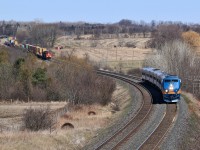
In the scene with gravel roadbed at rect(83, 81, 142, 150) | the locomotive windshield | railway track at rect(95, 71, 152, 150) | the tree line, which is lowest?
the tree line

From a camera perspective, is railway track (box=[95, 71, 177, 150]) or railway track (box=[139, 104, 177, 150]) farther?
railway track (box=[95, 71, 177, 150])

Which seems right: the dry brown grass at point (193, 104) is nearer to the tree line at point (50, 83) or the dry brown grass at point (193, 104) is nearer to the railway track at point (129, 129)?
the railway track at point (129, 129)

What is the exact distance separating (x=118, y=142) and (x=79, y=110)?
19.9 m

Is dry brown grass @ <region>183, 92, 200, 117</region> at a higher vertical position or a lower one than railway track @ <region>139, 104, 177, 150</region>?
lower

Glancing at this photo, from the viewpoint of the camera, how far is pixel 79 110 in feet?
157

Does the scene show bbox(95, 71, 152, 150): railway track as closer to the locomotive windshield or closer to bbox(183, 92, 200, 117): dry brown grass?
the locomotive windshield

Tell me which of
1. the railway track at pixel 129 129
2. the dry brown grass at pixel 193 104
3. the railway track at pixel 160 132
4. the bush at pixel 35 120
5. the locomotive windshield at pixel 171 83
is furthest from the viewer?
the locomotive windshield at pixel 171 83

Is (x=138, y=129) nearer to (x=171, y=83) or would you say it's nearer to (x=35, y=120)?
(x=35, y=120)

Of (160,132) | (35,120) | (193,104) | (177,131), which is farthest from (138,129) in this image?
(193,104)

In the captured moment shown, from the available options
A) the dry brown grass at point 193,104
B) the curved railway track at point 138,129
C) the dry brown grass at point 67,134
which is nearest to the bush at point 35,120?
the dry brown grass at point 67,134

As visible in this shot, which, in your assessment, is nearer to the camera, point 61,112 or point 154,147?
point 154,147

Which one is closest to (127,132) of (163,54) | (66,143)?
(66,143)

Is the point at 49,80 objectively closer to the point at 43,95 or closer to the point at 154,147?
the point at 43,95

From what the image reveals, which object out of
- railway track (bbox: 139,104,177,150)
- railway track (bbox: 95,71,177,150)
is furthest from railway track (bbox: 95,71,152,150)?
railway track (bbox: 139,104,177,150)
